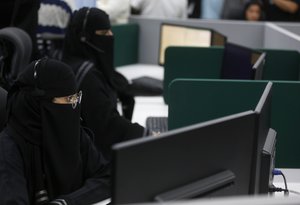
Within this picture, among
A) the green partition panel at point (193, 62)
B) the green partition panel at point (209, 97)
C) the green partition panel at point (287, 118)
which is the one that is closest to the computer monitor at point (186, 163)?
the green partition panel at point (209, 97)

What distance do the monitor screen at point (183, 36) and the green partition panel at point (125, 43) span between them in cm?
27

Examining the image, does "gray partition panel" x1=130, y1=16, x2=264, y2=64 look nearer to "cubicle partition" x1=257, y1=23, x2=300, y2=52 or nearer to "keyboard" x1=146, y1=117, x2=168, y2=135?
"cubicle partition" x1=257, y1=23, x2=300, y2=52

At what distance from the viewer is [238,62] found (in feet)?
9.54

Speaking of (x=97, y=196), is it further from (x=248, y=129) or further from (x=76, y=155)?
(x=248, y=129)

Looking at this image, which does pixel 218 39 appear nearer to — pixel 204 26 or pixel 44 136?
pixel 204 26

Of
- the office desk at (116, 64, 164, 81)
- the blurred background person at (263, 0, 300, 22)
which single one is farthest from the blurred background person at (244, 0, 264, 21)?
the office desk at (116, 64, 164, 81)

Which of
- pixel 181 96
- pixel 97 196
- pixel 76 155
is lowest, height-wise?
pixel 97 196

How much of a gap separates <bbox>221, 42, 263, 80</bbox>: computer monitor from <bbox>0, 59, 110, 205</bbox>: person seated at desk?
995mm

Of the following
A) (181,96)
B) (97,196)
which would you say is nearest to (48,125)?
(97,196)

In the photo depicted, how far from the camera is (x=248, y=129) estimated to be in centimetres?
140

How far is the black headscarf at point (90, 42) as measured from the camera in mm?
3068

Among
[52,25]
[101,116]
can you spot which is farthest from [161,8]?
[101,116]

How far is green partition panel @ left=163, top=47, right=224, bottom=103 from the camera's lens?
10.9 ft

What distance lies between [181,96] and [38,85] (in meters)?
0.60
